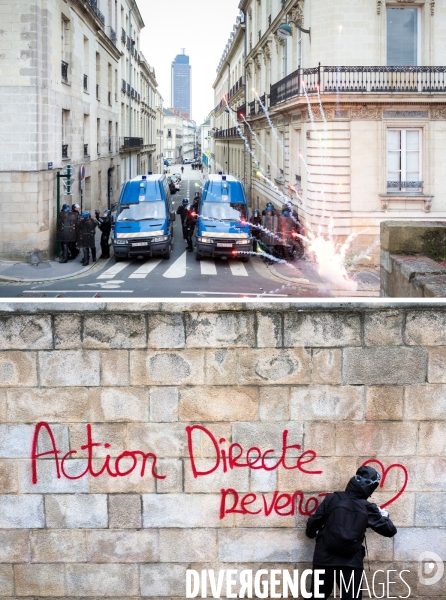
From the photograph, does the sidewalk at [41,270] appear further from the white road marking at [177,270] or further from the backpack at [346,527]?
the backpack at [346,527]

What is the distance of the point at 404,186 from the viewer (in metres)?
22.6

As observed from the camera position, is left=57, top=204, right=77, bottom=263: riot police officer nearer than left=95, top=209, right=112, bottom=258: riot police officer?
Yes

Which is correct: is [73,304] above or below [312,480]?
above

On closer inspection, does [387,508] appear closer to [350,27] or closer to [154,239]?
[154,239]

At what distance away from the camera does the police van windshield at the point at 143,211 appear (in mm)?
22703

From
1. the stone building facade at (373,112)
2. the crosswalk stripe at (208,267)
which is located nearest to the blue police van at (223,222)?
the crosswalk stripe at (208,267)

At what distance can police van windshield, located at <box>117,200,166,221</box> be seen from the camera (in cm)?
2270

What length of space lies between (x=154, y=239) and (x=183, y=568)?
16805 mm

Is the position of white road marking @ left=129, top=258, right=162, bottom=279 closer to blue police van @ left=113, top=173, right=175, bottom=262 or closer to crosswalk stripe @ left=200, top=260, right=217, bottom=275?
blue police van @ left=113, top=173, right=175, bottom=262

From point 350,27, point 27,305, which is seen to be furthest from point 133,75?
point 27,305

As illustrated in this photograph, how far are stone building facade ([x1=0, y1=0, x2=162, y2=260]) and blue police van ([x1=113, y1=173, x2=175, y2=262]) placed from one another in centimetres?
243

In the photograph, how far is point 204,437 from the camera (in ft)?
18.7

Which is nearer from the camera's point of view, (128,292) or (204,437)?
(204,437)

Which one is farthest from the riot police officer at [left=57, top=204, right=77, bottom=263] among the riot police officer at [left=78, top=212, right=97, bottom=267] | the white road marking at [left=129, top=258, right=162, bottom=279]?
the white road marking at [left=129, top=258, right=162, bottom=279]
